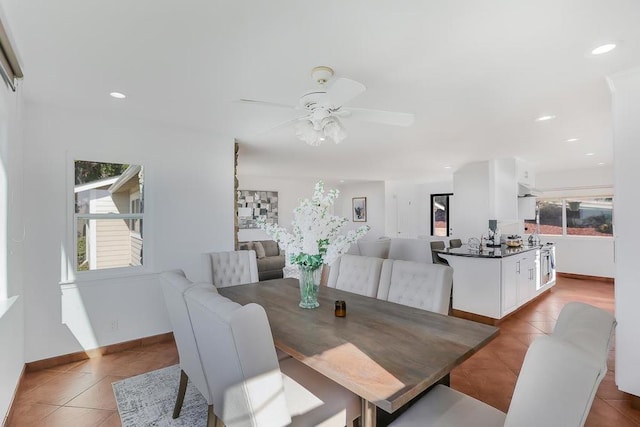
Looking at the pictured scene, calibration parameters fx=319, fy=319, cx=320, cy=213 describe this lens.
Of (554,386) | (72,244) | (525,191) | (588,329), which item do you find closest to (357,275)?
(588,329)

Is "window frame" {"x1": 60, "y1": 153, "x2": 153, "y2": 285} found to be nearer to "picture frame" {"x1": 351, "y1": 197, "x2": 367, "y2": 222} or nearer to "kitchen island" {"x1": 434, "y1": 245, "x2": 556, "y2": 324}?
"kitchen island" {"x1": 434, "y1": 245, "x2": 556, "y2": 324}

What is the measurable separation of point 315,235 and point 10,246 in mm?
2292

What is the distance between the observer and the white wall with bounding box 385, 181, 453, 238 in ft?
30.2

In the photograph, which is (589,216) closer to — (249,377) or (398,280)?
(398,280)

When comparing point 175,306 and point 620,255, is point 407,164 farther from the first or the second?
point 175,306

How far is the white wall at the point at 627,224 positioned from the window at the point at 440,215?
6.79 m

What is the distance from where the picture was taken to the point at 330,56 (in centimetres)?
201

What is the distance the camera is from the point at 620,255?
2.35 meters

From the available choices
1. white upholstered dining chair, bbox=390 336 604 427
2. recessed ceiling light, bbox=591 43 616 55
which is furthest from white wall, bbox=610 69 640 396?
white upholstered dining chair, bbox=390 336 604 427

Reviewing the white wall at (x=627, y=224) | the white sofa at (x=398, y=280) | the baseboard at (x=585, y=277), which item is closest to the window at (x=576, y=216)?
the baseboard at (x=585, y=277)

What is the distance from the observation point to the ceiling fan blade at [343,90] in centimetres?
172

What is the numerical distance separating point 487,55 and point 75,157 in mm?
3588

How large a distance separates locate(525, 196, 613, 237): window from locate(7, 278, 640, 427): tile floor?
454cm

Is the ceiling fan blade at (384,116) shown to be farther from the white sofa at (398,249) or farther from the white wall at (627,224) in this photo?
the white sofa at (398,249)
